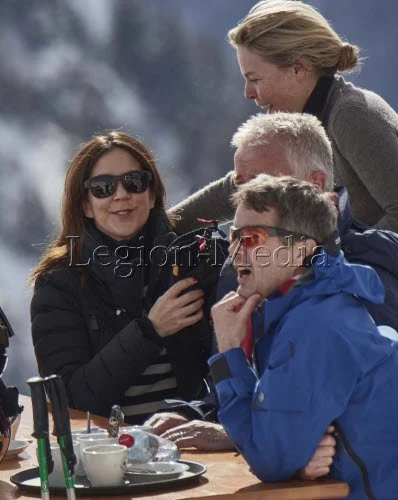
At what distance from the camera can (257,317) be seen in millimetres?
2451

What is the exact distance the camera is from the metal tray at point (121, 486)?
2186 millimetres

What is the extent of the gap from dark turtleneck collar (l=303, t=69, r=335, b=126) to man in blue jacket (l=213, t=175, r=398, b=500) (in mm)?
1280

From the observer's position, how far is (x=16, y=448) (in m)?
2.67

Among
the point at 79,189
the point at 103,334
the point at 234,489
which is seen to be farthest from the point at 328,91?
the point at 234,489

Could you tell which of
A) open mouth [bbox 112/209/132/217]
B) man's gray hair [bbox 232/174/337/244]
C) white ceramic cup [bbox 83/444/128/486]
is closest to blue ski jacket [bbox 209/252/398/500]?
man's gray hair [bbox 232/174/337/244]

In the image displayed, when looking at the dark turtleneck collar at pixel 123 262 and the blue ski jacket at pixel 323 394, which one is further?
the dark turtleneck collar at pixel 123 262

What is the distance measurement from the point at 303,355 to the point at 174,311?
149 cm

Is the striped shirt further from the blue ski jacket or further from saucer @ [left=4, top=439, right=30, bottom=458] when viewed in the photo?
the blue ski jacket

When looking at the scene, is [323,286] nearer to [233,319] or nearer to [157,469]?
[233,319]

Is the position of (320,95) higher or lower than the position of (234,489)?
higher

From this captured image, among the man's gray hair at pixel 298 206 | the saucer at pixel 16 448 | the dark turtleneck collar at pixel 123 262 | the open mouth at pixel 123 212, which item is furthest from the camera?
the open mouth at pixel 123 212

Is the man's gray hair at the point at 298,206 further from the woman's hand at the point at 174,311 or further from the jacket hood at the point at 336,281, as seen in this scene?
the woman's hand at the point at 174,311

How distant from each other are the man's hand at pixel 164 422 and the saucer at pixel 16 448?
348 mm

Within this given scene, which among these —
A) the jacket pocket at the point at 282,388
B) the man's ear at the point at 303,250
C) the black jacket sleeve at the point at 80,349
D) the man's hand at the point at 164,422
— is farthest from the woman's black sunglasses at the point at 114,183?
the jacket pocket at the point at 282,388
